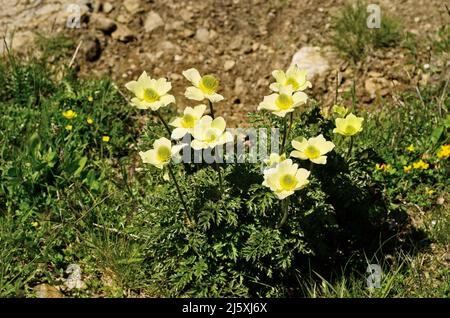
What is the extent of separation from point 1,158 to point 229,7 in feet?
5.92

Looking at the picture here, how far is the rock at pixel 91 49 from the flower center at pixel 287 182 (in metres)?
2.08

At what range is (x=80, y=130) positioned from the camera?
366cm

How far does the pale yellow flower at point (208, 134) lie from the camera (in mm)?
2539

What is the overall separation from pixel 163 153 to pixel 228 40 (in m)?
1.87

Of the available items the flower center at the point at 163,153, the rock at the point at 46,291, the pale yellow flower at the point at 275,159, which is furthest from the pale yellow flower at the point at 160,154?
the rock at the point at 46,291

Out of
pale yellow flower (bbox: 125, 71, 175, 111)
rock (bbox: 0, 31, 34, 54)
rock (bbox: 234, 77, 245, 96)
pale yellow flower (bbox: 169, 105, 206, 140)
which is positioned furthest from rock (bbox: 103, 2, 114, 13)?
pale yellow flower (bbox: 169, 105, 206, 140)

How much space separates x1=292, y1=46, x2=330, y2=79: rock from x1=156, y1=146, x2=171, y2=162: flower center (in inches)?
66.4

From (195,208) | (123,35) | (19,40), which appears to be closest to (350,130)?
(195,208)

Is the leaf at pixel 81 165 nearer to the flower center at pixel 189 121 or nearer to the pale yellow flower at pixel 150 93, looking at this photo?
the pale yellow flower at pixel 150 93

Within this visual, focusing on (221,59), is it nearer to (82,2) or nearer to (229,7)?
(229,7)

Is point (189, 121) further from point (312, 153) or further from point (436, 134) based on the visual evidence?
point (436, 134)

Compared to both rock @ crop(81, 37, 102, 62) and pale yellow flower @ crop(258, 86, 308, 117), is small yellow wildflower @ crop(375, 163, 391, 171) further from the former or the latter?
rock @ crop(81, 37, 102, 62)
